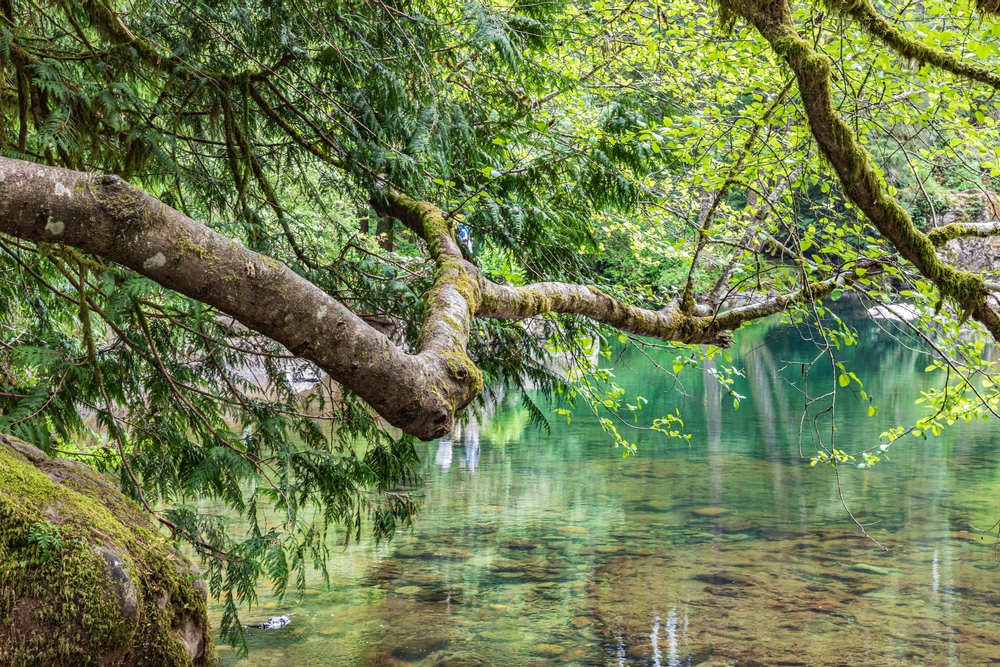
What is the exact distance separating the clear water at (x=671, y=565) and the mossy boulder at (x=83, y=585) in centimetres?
382

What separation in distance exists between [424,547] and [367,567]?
77 cm

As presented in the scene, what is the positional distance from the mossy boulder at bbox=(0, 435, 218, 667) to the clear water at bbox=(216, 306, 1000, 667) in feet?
12.5

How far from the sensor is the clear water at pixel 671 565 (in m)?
6.53

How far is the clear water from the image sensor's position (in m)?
6.53

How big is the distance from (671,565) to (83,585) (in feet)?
22.6

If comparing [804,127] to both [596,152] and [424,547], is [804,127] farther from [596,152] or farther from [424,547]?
[424,547]

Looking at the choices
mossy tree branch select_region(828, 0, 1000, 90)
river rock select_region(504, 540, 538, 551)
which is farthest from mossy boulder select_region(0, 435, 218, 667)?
river rock select_region(504, 540, 538, 551)

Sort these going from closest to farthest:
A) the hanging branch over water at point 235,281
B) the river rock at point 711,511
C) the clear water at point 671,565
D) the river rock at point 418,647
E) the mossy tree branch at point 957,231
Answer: the hanging branch over water at point 235,281, the mossy tree branch at point 957,231, the river rock at point 418,647, the clear water at point 671,565, the river rock at point 711,511

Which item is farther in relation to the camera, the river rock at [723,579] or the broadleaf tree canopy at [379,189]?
the river rock at [723,579]

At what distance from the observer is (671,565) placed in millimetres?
8242

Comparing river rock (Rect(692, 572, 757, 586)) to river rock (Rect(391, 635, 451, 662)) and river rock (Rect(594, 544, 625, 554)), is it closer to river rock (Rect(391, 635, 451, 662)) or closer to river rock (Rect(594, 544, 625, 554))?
river rock (Rect(594, 544, 625, 554))

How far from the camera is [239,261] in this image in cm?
168

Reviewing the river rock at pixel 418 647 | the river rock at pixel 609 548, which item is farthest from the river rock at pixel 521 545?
the river rock at pixel 418 647

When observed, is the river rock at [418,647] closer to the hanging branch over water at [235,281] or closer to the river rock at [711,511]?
the river rock at [711,511]
